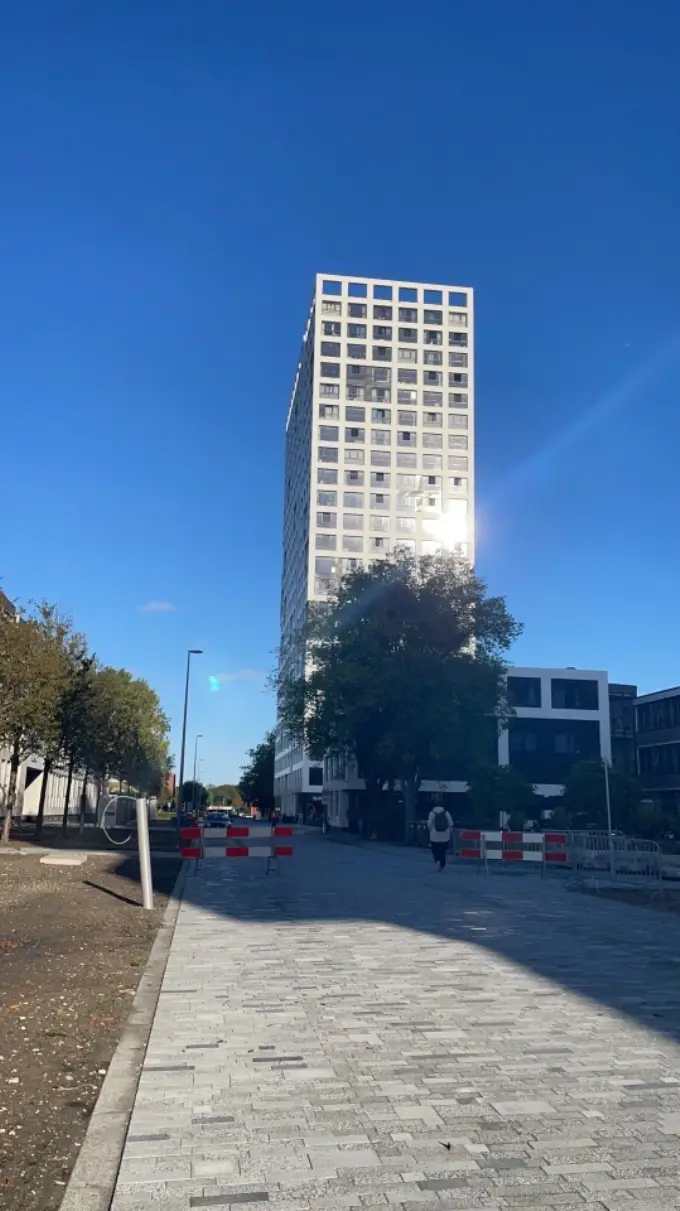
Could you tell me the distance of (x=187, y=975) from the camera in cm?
955

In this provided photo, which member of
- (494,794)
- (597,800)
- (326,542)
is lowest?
(597,800)

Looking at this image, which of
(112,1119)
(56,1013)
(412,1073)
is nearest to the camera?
(112,1119)

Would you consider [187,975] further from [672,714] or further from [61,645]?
[672,714]

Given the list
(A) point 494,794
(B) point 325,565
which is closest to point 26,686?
(A) point 494,794

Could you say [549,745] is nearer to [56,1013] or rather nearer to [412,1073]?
[56,1013]

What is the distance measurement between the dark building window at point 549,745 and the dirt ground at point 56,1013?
64.4 metres

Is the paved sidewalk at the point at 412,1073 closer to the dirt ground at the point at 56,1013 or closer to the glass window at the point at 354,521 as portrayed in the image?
the dirt ground at the point at 56,1013

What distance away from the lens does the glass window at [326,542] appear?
94562mm

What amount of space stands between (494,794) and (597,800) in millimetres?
5519

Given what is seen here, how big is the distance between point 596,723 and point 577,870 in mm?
57620

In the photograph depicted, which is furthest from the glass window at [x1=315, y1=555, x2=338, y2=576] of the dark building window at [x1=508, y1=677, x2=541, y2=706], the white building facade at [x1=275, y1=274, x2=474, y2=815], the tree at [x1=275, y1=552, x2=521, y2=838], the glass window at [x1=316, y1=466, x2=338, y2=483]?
the tree at [x1=275, y1=552, x2=521, y2=838]

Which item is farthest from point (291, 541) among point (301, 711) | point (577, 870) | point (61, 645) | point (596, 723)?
point (577, 870)

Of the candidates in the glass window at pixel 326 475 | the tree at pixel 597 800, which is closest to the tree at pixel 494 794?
the tree at pixel 597 800

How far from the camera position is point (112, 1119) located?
5188 millimetres
